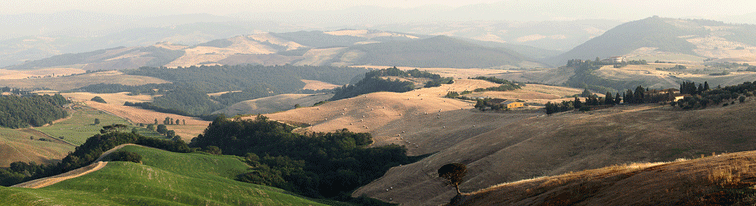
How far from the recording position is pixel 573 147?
258ft

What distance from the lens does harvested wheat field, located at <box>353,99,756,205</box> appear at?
67688mm

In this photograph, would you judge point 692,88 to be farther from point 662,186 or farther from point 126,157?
point 126,157

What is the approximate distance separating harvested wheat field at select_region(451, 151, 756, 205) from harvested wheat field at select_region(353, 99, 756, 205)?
25404mm

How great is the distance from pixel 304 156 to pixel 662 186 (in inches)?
4483

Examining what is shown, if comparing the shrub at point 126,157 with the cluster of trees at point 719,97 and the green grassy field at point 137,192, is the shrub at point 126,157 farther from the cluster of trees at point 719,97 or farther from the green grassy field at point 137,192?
the cluster of trees at point 719,97

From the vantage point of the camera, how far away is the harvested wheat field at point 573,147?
2665 inches

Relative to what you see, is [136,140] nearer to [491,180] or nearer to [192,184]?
[192,184]

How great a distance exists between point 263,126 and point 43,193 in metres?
119

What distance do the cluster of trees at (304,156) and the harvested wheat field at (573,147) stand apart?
10.9 metres

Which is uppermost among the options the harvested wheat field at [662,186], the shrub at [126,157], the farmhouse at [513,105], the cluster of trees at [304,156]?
the harvested wheat field at [662,186]

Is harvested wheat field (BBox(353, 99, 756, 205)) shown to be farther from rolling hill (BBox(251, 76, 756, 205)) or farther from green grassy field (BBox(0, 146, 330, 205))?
green grassy field (BBox(0, 146, 330, 205))

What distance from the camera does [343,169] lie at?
119 meters

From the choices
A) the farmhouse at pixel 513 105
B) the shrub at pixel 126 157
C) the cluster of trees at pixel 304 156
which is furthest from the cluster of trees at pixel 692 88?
the shrub at pixel 126 157

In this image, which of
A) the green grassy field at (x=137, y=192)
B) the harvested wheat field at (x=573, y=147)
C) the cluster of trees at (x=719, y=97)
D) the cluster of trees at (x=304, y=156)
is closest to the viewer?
the green grassy field at (x=137, y=192)
